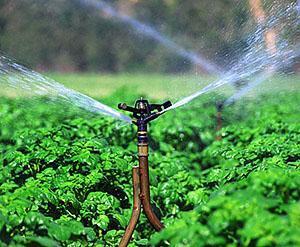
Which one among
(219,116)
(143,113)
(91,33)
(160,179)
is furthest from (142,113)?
(91,33)

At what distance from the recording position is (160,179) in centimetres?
521

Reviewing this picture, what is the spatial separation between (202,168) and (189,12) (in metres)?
13.4

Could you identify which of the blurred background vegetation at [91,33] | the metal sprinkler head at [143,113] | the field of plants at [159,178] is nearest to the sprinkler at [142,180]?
the metal sprinkler head at [143,113]

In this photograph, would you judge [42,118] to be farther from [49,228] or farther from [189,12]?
[189,12]

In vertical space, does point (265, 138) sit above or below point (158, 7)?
below

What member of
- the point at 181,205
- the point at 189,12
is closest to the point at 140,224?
the point at 181,205

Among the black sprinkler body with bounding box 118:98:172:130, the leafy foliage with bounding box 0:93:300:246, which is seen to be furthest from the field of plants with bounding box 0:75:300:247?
the black sprinkler body with bounding box 118:98:172:130

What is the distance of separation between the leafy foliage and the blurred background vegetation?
10.2 m

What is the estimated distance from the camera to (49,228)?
124 inches

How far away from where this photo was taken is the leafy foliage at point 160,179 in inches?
110

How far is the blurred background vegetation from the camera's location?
1867cm

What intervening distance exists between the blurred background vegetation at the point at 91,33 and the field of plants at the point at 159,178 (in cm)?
1007

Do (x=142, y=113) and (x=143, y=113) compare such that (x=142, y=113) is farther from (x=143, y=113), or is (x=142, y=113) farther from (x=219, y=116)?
(x=219, y=116)

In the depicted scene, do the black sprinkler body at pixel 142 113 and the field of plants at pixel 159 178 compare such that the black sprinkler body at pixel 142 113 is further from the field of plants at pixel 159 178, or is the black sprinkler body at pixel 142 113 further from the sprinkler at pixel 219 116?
the sprinkler at pixel 219 116
